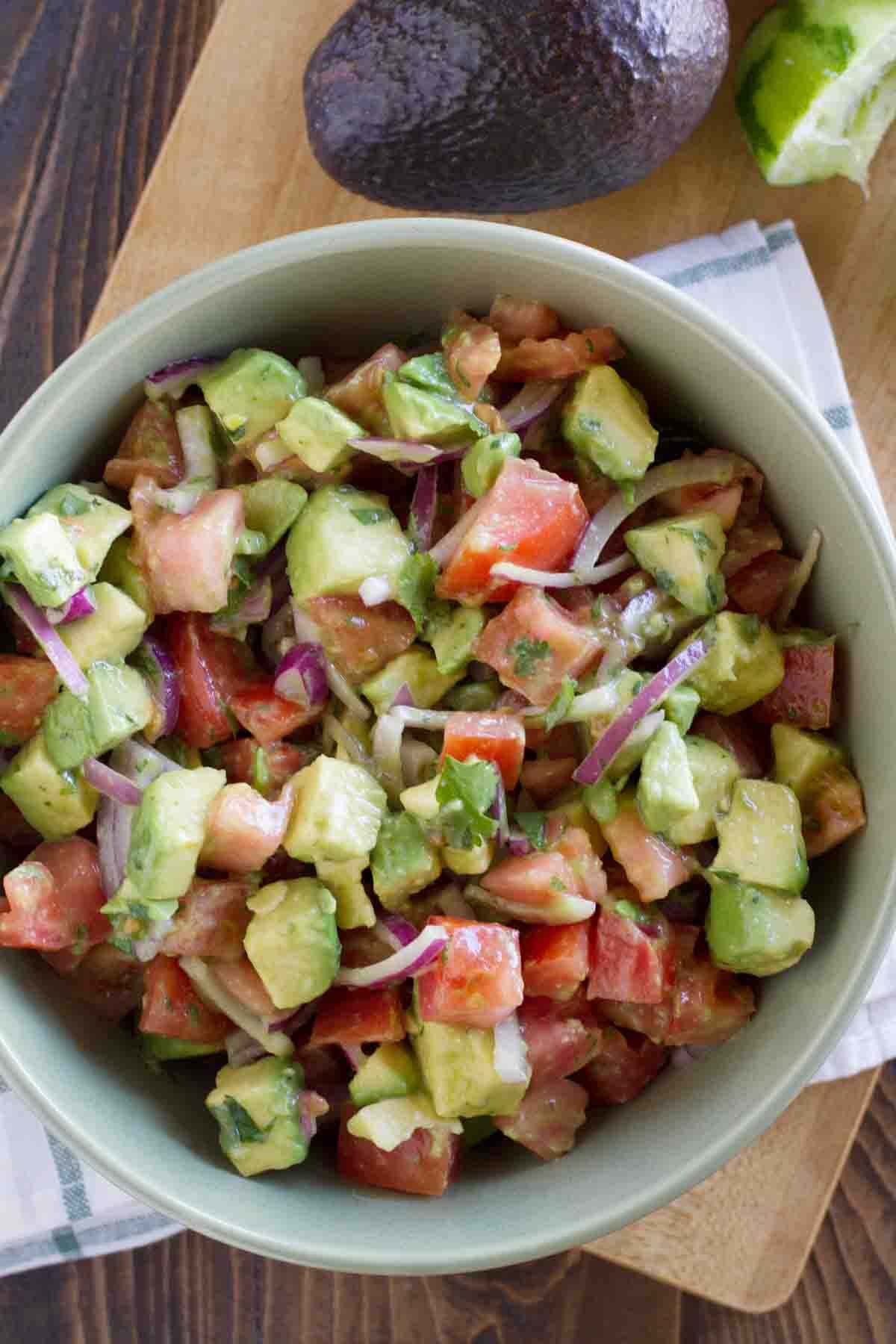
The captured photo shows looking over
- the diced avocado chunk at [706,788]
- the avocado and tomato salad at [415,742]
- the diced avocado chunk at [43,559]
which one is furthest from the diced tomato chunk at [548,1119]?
the diced avocado chunk at [43,559]

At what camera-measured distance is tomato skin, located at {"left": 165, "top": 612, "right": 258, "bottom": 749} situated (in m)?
1.63

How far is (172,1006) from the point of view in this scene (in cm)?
163

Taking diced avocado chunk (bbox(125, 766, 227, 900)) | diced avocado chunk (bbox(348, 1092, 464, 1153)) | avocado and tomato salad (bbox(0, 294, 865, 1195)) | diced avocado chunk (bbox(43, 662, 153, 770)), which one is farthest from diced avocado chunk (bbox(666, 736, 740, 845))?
diced avocado chunk (bbox(43, 662, 153, 770))

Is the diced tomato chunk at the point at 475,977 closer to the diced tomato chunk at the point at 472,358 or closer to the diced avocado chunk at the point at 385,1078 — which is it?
the diced avocado chunk at the point at 385,1078

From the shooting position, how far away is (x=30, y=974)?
1674 mm

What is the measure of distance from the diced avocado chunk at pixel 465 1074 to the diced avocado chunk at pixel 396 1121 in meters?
0.03

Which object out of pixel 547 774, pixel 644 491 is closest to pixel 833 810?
pixel 547 774

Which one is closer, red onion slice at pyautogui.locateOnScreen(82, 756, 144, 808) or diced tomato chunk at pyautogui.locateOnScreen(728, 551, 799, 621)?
red onion slice at pyautogui.locateOnScreen(82, 756, 144, 808)

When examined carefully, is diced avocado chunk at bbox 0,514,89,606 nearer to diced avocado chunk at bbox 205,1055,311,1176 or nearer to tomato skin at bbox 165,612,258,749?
tomato skin at bbox 165,612,258,749

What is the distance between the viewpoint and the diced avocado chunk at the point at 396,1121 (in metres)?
1.56

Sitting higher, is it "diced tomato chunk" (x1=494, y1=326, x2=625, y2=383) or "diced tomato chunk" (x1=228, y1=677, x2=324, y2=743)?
"diced tomato chunk" (x1=494, y1=326, x2=625, y2=383)

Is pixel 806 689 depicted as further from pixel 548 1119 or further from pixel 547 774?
pixel 548 1119

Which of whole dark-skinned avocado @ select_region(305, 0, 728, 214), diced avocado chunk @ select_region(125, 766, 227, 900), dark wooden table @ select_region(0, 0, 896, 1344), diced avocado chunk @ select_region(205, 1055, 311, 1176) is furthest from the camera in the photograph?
dark wooden table @ select_region(0, 0, 896, 1344)

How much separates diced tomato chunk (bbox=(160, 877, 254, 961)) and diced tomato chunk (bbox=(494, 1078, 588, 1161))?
1.30 ft
